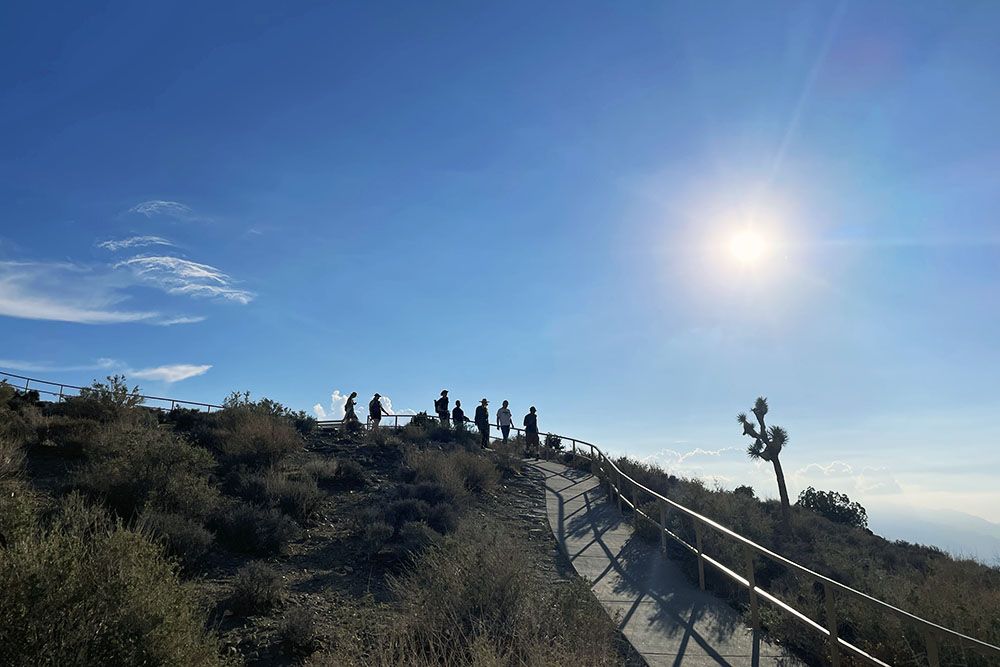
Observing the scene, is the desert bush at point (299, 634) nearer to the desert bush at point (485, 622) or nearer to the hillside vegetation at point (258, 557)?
the hillside vegetation at point (258, 557)

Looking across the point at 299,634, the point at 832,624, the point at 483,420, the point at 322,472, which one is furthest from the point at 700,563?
the point at 483,420

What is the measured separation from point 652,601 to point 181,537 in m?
6.76

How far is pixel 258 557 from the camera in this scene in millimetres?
10000

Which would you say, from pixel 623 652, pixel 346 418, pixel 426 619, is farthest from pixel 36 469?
pixel 346 418

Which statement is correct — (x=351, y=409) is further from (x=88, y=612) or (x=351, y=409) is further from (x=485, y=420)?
(x=88, y=612)

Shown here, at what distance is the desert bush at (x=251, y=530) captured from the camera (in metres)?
10.2

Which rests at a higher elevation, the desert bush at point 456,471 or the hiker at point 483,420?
the hiker at point 483,420

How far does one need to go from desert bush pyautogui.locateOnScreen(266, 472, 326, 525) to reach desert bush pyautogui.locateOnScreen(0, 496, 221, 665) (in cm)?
677

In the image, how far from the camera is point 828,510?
29.3 metres

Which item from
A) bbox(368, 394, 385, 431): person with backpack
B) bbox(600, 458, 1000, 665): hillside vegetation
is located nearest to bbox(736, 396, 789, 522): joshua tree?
bbox(600, 458, 1000, 665): hillside vegetation

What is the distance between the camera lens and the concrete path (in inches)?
293

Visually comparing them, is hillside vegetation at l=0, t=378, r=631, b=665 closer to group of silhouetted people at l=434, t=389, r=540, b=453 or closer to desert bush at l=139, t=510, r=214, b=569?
desert bush at l=139, t=510, r=214, b=569

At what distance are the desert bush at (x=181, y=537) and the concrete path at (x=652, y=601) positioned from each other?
18.0 ft

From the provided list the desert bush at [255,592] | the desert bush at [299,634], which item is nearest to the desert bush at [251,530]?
the desert bush at [255,592]
